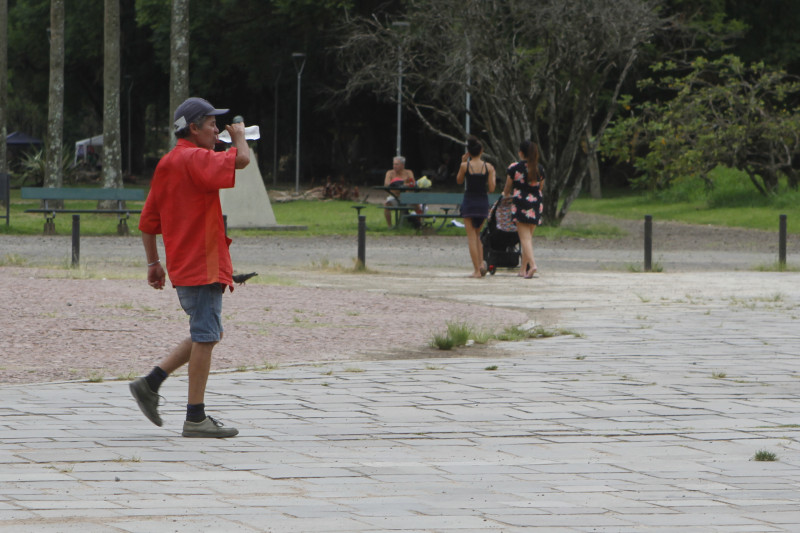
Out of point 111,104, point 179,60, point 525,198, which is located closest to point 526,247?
point 525,198

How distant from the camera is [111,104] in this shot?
1190 inches

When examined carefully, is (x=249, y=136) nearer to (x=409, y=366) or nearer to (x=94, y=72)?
(x=409, y=366)

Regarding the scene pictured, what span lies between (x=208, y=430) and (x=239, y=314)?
224 inches

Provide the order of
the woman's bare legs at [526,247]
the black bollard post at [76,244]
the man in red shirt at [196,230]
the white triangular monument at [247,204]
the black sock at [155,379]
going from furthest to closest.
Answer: the white triangular monument at [247,204]
the black bollard post at [76,244]
the woman's bare legs at [526,247]
the black sock at [155,379]
the man in red shirt at [196,230]

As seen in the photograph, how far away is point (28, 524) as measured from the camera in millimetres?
4617

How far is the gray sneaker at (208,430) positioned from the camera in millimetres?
6422

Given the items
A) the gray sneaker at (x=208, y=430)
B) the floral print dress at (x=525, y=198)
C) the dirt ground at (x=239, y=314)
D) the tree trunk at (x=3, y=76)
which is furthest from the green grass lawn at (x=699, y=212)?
the gray sneaker at (x=208, y=430)

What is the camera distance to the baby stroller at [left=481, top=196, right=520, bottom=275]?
57.1 ft

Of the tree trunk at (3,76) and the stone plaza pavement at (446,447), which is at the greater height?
the tree trunk at (3,76)

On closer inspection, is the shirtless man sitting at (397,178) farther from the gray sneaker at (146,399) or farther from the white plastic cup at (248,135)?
the gray sneaker at (146,399)

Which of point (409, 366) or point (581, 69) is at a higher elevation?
point (581, 69)

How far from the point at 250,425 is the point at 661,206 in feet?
108

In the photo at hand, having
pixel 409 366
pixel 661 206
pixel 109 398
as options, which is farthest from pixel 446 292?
pixel 661 206

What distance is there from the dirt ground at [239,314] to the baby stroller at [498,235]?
59 cm
